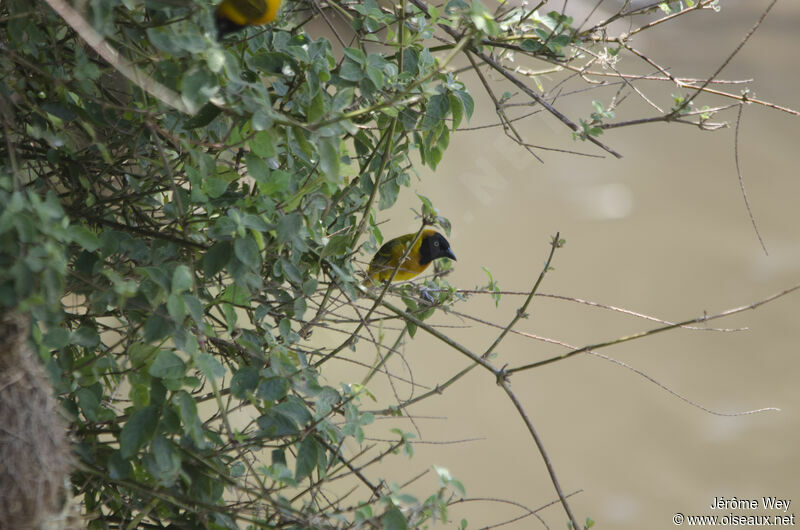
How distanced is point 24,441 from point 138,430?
13cm

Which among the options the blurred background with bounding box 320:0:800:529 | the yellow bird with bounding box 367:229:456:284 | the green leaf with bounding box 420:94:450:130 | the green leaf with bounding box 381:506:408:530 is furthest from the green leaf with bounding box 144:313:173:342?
the blurred background with bounding box 320:0:800:529

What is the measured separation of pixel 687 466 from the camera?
238 centimetres

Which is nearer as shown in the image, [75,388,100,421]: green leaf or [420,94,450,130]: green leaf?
[75,388,100,421]: green leaf

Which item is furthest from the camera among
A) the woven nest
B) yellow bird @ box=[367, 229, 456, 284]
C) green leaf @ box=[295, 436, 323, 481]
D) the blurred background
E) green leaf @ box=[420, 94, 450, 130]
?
the blurred background

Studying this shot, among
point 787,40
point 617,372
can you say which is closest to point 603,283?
point 617,372

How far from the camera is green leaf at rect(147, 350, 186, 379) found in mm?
806

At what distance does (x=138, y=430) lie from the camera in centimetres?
83

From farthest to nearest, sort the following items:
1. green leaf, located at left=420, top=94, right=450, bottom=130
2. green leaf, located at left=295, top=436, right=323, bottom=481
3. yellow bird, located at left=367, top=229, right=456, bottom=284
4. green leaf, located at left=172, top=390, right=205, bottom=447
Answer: yellow bird, located at left=367, top=229, right=456, bottom=284 → green leaf, located at left=420, top=94, right=450, bottom=130 → green leaf, located at left=295, top=436, right=323, bottom=481 → green leaf, located at left=172, top=390, right=205, bottom=447

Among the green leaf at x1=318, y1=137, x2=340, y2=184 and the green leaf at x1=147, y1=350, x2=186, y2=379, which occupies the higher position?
the green leaf at x1=318, y1=137, x2=340, y2=184

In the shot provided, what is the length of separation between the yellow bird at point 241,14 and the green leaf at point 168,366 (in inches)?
14.5

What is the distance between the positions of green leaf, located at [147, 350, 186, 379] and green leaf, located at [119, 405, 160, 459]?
0.17 ft

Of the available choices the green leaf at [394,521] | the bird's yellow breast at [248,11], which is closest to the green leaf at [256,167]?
the bird's yellow breast at [248,11]

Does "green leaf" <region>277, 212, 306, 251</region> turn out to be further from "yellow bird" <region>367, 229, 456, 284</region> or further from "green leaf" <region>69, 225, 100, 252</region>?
"yellow bird" <region>367, 229, 456, 284</region>

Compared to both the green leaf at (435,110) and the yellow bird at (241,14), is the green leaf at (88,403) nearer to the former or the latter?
the yellow bird at (241,14)
